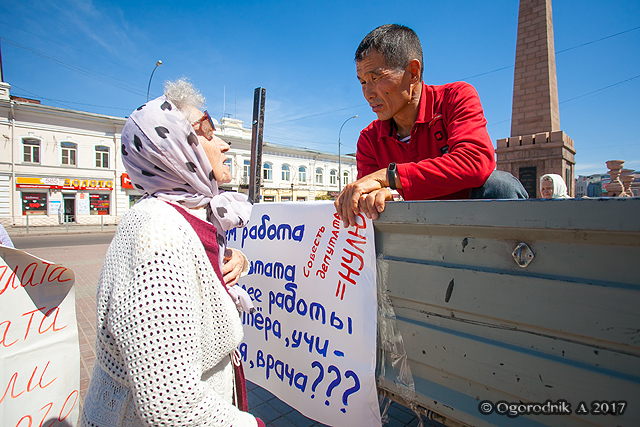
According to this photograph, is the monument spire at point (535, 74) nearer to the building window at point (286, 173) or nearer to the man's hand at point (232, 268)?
the man's hand at point (232, 268)

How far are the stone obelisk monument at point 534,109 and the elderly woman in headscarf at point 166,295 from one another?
8422 millimetres

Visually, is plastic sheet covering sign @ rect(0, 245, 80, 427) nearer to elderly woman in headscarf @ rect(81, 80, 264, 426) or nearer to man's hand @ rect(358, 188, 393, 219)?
elderly woman in headscarf @ rect(81, 80, 264, 426)

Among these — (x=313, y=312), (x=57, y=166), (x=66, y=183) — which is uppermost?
(x=57, y=166)

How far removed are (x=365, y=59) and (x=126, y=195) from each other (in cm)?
3057

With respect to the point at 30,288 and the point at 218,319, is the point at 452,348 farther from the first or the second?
the point at 30,288

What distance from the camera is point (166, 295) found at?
3.13 ft

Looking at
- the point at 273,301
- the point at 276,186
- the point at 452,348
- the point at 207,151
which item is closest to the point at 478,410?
the point at 452,348

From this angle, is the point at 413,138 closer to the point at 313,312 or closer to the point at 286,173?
the point at 313,312

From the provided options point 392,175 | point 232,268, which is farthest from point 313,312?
point 392,175

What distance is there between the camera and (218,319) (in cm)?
119

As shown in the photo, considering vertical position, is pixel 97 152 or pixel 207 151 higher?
pixel 97 152

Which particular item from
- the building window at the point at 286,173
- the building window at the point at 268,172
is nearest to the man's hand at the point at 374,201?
the building window at the point at 268,172

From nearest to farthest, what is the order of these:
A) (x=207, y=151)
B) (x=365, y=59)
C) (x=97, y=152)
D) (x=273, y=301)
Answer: (x=207, y=151), (x=365, y=59), (x=273, y=301), (x=97, y=152)

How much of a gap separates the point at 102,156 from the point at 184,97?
3113 cm
